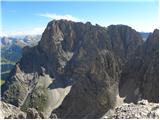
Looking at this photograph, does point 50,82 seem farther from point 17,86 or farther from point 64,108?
point 64,108

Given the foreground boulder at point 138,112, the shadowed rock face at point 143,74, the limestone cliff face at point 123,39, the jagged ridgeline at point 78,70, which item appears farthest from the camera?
the limestone cliff face at point 123,39

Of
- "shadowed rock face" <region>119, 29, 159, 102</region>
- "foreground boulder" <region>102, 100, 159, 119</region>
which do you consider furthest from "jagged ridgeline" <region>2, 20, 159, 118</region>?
"foreground boulder" <region>102, 100, 159, 119</region>

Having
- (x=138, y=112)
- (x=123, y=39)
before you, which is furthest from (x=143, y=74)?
(x=138, y=112)

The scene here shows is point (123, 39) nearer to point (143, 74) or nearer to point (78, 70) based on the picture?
point (78, 70)

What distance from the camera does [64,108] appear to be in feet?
327

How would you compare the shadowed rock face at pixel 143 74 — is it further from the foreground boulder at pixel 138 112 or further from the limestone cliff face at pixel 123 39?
the foreground boulder at pixel 138 112

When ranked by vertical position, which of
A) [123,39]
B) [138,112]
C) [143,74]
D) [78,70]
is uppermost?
[138,112]

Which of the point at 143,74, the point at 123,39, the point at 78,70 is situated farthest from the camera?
the point at 123,39

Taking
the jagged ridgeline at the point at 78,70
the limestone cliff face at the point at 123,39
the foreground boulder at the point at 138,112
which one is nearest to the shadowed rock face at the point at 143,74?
the jagged ridgeline at the point at 78,70

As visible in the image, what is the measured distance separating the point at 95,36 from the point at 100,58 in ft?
190

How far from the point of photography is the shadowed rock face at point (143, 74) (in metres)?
88.4

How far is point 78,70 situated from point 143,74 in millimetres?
42977

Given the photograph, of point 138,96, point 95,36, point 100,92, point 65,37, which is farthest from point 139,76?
point 65,37

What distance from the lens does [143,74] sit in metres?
95.4
